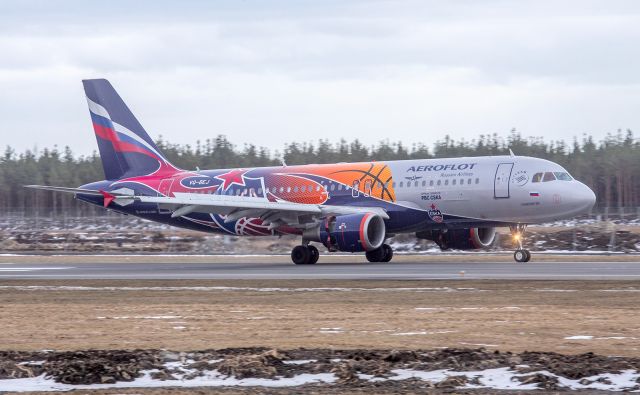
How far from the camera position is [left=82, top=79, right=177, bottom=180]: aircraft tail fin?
47625mm

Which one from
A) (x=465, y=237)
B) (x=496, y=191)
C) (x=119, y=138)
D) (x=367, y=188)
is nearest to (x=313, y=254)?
(x=367, y=188)

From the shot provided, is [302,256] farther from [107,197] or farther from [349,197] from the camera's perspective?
[107,197]

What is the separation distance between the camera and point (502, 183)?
38.4 meters

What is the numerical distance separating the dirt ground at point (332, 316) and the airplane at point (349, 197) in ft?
37.3

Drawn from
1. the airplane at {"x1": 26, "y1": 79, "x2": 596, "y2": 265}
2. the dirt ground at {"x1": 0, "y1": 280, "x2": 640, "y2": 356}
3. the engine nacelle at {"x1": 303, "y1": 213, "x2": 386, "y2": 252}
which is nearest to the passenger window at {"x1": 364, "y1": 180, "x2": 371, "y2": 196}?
the airplane at {"x1": 26, "y1": 79, "x2": 596, "y2": 265}

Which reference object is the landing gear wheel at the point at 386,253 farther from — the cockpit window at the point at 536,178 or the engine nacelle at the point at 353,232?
the cockpit window at the point at 536,178

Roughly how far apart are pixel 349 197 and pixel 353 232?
306 cm

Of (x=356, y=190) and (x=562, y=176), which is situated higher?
(x=562, y=176)

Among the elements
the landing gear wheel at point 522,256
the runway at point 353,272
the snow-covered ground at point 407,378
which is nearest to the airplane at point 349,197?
the landing gear wheel at point 522,256

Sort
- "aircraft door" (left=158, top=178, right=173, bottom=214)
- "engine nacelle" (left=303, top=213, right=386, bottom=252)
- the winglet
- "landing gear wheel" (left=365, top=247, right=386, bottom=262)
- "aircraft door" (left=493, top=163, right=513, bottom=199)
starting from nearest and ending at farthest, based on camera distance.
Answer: "aircraft door" (left=493, top=163, right=513, bottom=199) < "engine nacelle" (left=303, top=213, right=386, bottom=252) < "landing gear wheel" (left=365, top=247, right=386, bottom=262) < "aircraft door" (left=158, top=178, right=173, bottom=214) < the winglet

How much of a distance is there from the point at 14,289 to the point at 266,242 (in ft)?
103

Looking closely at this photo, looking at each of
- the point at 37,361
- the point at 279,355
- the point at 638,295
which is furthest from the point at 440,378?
the point at 638,295

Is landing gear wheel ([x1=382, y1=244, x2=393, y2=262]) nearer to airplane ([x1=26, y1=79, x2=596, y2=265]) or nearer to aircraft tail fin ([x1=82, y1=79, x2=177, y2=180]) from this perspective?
airplane ([x1=26, y1=79, x2=596, y2=265])

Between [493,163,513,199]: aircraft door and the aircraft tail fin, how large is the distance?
1540 centimetres
